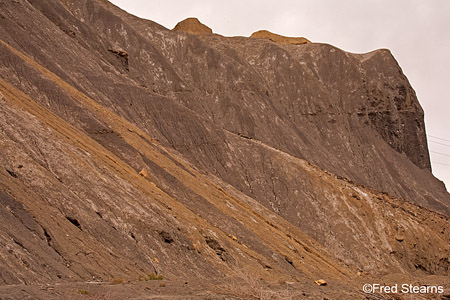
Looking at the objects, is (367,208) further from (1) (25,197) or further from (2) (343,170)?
(1) (25,197)

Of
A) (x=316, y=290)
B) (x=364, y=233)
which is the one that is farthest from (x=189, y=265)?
(x=364, y=233)

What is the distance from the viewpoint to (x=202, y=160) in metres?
47.8

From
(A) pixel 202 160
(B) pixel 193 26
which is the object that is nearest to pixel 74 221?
(A) pixel 202 160

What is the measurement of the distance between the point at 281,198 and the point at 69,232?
90.4 ft

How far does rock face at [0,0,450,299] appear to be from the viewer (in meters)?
21.5

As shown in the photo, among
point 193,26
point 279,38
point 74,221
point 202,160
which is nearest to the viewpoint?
point 74,221

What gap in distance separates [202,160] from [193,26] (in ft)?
163

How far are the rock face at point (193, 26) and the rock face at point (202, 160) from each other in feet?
1.38

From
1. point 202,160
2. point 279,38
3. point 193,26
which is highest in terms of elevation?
point 279,38

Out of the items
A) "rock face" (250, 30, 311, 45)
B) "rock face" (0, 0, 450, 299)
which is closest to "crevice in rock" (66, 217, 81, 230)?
"rock face" (0, 0, 450, 299)

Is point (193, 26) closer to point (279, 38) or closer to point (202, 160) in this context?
point (279, 38)

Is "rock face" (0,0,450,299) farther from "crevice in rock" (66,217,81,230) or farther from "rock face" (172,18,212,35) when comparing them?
"rock face" (172,18,212,35)

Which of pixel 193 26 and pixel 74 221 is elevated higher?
pixel 193 26

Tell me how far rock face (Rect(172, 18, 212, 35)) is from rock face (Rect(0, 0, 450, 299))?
42 cm
